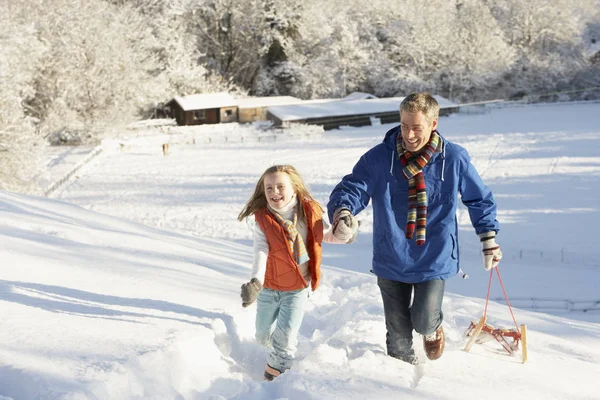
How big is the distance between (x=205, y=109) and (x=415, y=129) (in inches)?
1457

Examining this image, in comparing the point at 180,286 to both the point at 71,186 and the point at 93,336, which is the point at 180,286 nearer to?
the point at 93,336

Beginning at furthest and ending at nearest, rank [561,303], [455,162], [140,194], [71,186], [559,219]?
[71,186] → [140,194] → [559,219] → [561,303] → [455,162]

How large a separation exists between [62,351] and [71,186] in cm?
1952

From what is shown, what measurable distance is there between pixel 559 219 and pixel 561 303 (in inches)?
264

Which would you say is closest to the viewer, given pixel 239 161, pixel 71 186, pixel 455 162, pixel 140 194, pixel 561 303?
pixel 455 162

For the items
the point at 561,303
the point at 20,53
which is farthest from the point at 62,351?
the point at 20,53

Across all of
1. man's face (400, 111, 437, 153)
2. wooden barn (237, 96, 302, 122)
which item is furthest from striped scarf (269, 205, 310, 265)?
wooden barn (237, 96, 302, 122)

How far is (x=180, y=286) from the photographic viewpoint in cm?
515

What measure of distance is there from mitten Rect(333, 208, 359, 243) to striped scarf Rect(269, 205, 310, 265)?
0.38 metres

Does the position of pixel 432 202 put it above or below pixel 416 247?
above

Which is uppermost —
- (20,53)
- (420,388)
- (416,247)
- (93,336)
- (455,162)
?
(20,53)

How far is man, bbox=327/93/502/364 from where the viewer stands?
3.39 m

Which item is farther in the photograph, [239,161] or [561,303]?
[239,161]

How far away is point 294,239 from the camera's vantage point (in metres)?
3.66
